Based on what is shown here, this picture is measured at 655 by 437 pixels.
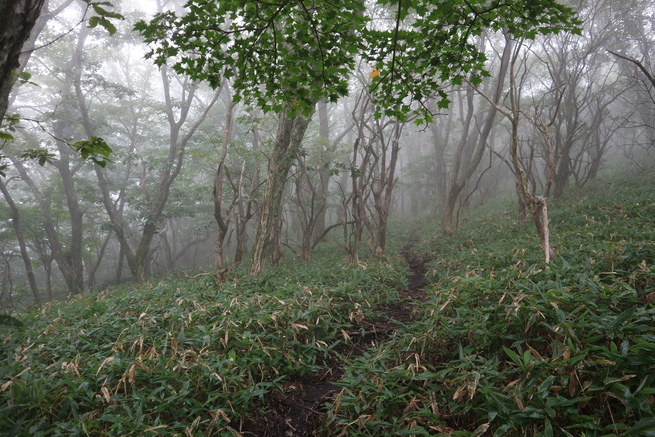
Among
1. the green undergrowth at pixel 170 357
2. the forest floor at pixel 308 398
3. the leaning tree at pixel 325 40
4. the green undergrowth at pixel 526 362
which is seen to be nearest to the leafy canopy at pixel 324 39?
the leaning tree at pixel 325 40


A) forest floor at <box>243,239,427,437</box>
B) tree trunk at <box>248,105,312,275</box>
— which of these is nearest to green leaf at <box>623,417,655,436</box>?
forest floor at <box>243,239,427,437</box>

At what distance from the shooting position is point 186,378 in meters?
2.69

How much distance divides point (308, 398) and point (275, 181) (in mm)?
4710

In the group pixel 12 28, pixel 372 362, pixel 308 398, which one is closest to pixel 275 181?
pixel 372 362

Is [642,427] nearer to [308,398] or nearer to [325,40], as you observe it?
[308,398]

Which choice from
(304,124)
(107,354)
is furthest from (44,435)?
(304,124)

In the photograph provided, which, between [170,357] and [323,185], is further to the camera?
[323,185]

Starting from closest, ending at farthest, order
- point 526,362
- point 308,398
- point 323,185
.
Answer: point 526,362 < point 308,398 < point 323,185

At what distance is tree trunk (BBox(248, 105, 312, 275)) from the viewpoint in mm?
6590

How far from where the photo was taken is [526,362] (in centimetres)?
224

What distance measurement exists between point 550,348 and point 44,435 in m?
3.67

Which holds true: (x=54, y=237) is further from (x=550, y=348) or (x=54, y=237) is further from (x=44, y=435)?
(x=550, y=348)

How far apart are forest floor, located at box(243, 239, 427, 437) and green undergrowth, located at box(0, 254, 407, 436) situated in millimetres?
108

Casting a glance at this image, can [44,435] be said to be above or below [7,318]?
below
